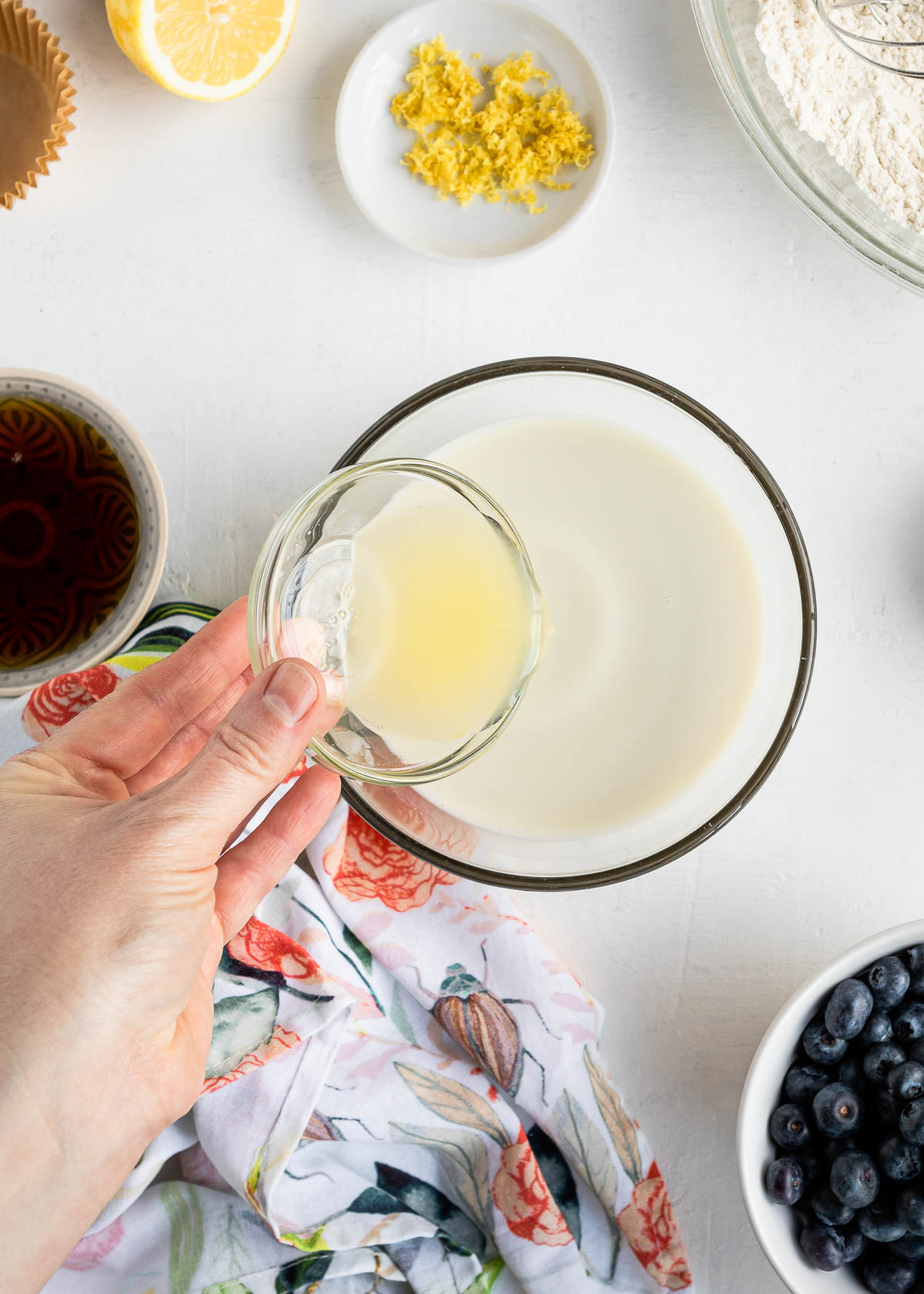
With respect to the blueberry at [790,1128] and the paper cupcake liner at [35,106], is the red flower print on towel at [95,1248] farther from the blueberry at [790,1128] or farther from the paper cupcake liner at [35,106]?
the paper cupcake liner at [35,106]

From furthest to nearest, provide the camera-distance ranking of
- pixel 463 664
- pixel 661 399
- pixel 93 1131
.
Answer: pixel 661 399 < pixel 463 664 < pixel 93 1131

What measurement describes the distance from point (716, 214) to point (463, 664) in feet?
1.57

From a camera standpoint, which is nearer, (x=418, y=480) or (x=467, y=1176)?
(x=418, y=480)

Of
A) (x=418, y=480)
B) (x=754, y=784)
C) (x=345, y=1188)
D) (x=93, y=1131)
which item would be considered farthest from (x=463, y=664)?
(x=345, y=1188)

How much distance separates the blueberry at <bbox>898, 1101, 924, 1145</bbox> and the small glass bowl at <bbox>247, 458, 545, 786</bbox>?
40 cm

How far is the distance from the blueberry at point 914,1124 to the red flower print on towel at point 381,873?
1.23 ft

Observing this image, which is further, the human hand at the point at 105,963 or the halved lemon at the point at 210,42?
the halved lemon at the point at 210,42

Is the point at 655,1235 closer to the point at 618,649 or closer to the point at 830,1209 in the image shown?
the point at 830,1209

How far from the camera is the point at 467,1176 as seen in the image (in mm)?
839

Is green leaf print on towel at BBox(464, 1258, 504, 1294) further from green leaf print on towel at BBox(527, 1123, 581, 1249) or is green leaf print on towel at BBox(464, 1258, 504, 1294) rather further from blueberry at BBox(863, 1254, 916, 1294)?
blueberry at BBox(863, 1254, 916, 1294)

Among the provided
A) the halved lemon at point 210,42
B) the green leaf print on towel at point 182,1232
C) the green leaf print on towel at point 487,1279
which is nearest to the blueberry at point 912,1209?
the green leaf print on towel at point 487,1279

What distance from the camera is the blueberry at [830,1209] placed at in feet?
2.45

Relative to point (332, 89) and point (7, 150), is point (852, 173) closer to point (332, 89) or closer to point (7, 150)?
point (332, 89)

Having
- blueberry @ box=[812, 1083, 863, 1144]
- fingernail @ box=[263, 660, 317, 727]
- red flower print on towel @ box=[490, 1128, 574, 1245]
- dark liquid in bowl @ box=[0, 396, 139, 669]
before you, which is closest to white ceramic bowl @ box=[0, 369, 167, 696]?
dark liquid in bowl @ box=[0, 396, 139, 669]
